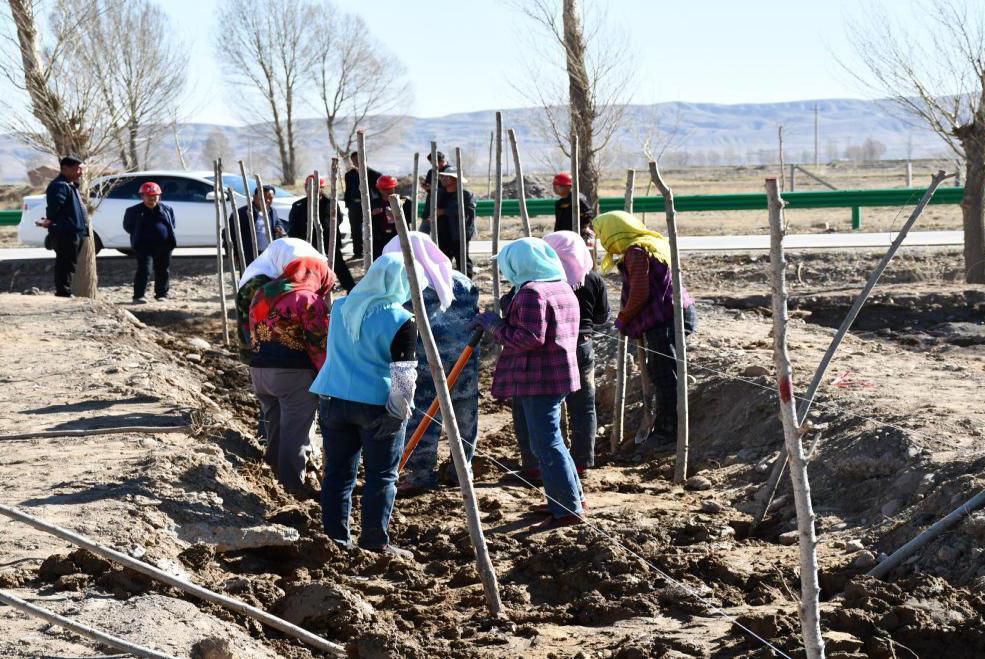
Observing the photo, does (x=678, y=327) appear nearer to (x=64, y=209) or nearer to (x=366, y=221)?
(x=366, y=221)

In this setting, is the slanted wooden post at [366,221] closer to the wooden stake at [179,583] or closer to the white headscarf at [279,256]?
the white headscarf at [279,256]

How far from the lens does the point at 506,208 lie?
2009 centimetres

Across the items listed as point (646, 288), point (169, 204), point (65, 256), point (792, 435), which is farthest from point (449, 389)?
point (169, 204)

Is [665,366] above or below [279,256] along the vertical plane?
below

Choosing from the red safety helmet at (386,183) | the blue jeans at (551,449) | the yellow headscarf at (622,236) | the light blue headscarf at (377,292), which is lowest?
the blue jeans at (551,449)

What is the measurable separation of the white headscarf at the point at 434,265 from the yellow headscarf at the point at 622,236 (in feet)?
4.40

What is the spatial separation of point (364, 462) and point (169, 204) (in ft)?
42.7

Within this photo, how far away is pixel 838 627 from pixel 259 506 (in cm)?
300

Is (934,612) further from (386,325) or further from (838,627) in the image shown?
(386,325)

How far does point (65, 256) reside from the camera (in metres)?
13.1

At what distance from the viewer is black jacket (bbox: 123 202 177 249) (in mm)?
13797

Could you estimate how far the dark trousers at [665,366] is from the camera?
7.99m

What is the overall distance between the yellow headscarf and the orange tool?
50.7 inches

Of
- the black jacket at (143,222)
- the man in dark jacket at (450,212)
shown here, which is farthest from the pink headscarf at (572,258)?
the black jacket at (143,222)
